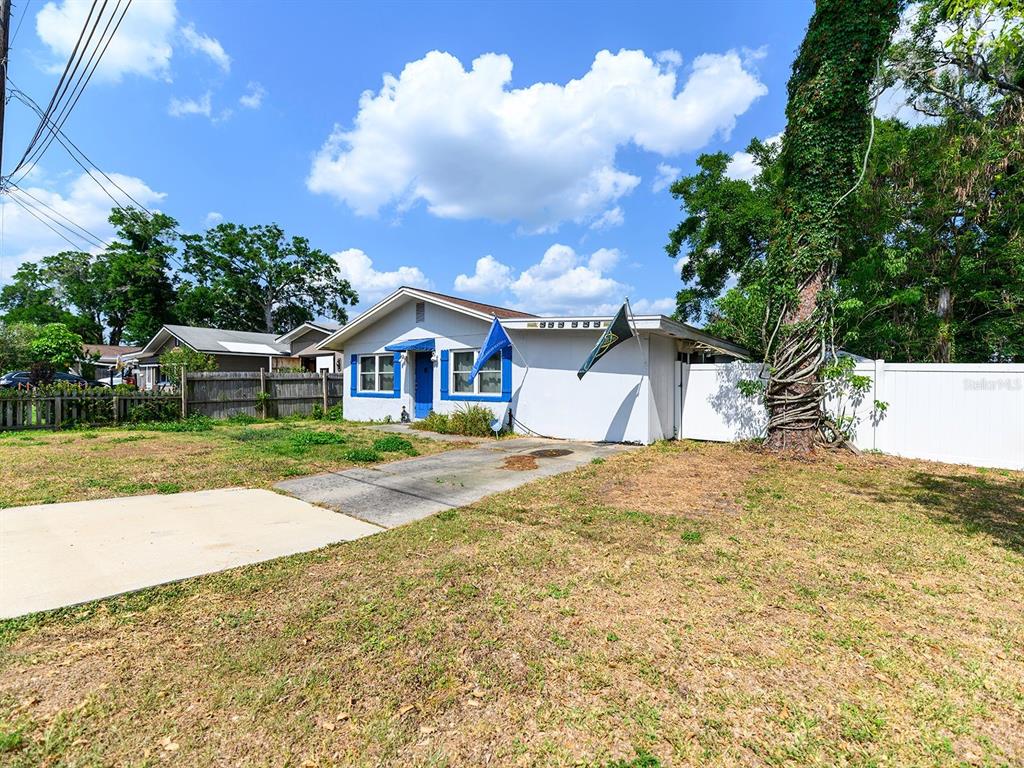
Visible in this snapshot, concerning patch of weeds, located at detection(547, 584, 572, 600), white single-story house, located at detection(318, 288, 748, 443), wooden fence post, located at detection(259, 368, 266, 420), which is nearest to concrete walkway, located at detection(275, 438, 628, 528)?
white single-story house, located at detection(318, 288, 748, 443)

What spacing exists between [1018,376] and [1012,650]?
7558 millimetres

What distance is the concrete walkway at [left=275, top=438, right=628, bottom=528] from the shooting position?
5.62 metres

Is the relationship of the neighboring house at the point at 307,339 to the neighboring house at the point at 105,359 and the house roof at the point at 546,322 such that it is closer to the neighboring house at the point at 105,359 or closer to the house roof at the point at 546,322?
the house roof at the point at 546,322

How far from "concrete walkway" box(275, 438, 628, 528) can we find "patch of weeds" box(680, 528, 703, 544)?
2538 mm

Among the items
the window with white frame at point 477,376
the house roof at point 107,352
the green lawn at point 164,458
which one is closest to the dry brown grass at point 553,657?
the green lawn at point 164,458

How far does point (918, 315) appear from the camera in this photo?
520 inches

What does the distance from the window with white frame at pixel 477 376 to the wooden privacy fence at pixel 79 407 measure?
8.76 m

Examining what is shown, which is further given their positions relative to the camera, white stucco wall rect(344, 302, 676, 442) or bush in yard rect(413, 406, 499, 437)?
bush in yard rect(413, 406, 499, 437)

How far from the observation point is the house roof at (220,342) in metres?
23.5

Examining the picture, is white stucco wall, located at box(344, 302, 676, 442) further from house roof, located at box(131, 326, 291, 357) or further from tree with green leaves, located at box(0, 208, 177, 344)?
tree with green leaves, located at box(0, 208, 177, 344)

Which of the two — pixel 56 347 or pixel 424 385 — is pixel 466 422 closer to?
pixel 424 385

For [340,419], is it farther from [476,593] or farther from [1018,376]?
[1018,376]

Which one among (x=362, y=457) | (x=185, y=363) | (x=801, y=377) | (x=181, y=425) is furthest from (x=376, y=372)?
(x=801, y=377)

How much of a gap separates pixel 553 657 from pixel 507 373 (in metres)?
9.86
